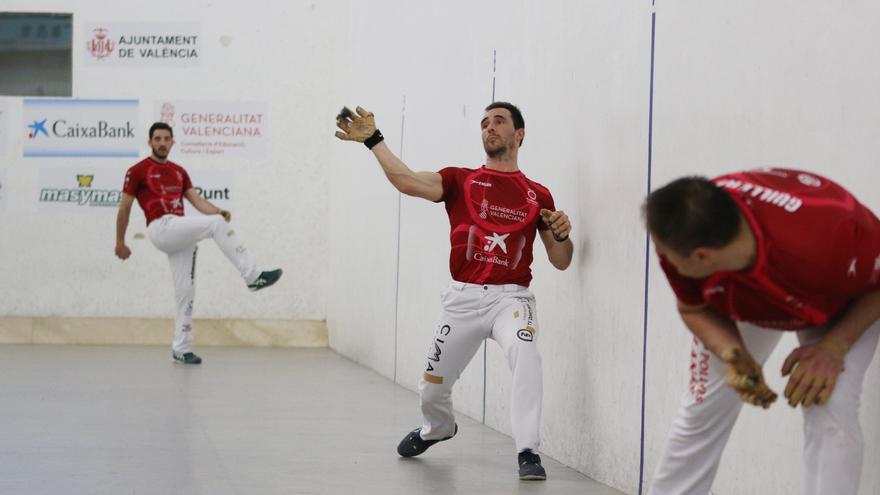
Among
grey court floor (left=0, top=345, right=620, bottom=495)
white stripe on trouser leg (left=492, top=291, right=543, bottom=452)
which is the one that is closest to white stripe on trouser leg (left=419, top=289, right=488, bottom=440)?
white stripe on trouser leg (left=492, top=291, right=543, bottom=452)

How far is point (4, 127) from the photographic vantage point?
1135cm

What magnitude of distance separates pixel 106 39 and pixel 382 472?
24.5 feet

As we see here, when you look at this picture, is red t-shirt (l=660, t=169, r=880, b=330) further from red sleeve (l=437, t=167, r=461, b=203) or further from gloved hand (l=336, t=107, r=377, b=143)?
red sleeve (l=437, t=167, r=461, b=203)

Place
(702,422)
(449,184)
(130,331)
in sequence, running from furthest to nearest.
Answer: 1. (130,331)
2. (449,184)
3. (702,422)

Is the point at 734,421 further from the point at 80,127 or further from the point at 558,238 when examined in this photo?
the point at 80,127

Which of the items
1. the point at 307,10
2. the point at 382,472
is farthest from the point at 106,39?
the point at 382,472

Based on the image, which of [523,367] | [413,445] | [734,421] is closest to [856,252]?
[734,421]

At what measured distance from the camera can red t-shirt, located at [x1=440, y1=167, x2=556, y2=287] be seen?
513 cm

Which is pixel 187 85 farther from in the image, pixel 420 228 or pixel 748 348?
pixel 748 348

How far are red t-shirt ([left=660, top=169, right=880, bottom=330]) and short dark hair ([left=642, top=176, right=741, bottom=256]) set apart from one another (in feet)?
0.25

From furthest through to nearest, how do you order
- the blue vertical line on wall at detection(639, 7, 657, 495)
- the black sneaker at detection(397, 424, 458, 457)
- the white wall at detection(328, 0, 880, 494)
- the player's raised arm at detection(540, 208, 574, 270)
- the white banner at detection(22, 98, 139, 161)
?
1. the white banner at detection(22, 98, 139, 161)
2. the black sneaker at detection(397, 424, 458, 457)
3. the player's raised arm at detection(540, 208, 574, 270)
4. the blue vertical line on wall at detection(639, 7, 657, 495)
5. the white wall at detection(328, 0, 880, 494)

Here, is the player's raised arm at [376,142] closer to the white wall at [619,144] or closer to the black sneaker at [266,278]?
the white wall at [619,144]

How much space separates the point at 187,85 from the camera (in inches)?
448

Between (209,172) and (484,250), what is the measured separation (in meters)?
6.77
